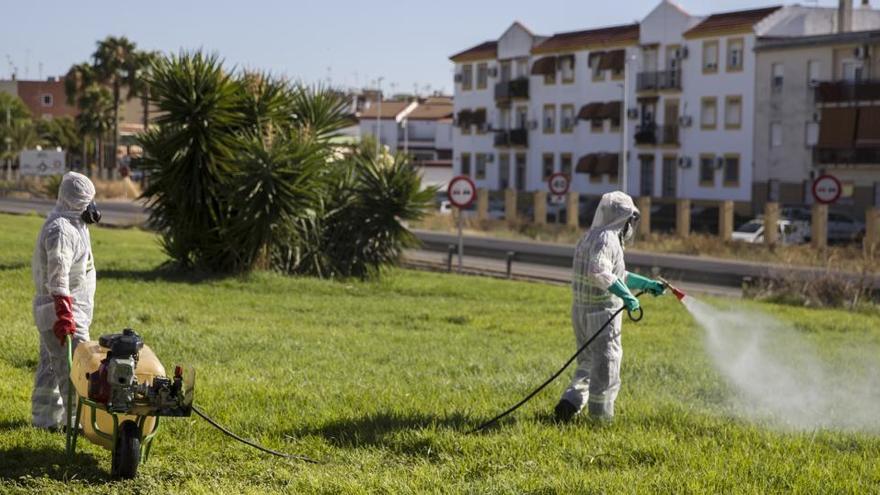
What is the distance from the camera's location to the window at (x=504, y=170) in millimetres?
79938

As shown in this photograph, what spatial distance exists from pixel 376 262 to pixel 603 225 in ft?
53.1

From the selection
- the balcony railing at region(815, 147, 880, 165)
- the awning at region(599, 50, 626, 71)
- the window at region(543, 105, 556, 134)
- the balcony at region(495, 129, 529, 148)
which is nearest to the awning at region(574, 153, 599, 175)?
the window at region(543, 105, 556, 134)

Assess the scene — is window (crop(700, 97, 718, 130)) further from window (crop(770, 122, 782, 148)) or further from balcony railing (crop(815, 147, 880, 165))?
balcony railing (crop(815, 147, 880, 165))

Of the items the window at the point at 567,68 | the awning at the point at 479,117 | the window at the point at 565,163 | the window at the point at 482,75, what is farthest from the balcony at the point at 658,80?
the window at the point at 482,75

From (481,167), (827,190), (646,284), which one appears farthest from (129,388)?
(481,167)

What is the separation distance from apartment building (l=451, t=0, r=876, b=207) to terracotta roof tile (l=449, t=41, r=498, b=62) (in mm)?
115

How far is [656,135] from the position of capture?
2697 inches

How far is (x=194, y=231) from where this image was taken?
2361 cm

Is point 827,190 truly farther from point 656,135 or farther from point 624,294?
point 656,135

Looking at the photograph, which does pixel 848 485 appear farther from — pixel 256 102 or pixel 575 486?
pixel 256 102

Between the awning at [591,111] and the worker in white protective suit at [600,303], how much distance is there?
6181 centimetres

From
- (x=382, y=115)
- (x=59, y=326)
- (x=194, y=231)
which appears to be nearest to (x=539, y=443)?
(x=59, y=326)

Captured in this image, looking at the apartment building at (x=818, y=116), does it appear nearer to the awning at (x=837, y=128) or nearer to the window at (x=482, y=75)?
the awning at (x=837, y=128)

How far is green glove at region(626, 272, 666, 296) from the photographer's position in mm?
9414
